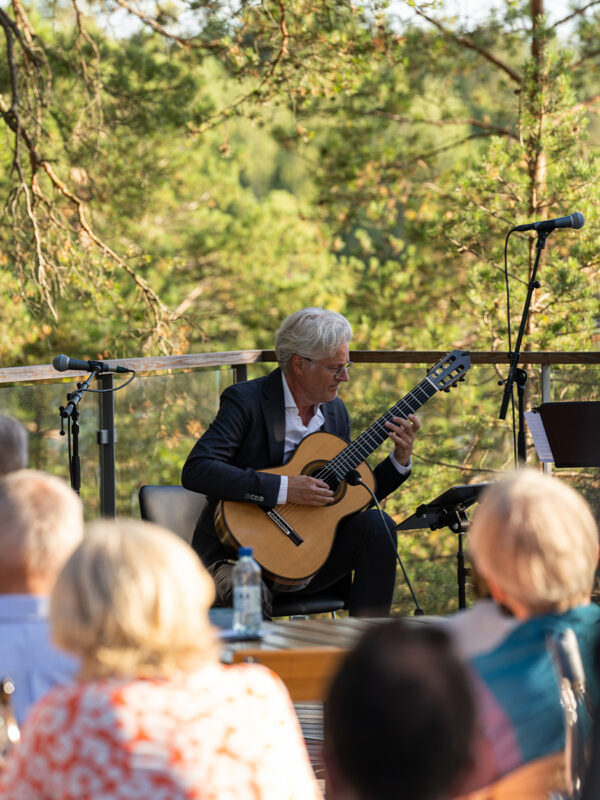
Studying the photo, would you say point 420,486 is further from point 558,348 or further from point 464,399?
point 558,348

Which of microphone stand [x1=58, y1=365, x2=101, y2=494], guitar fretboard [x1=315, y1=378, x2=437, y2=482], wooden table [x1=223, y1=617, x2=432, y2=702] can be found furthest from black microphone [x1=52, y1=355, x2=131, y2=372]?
wooden table [x1=223, y1=617, x2=432, y2=702]

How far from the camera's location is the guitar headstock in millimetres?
3945

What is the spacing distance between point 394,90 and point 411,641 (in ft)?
29.0

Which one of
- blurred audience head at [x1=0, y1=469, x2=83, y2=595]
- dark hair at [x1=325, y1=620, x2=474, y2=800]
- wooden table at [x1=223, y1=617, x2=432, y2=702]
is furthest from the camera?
wooden table at [x1=223, y1=617, x2=432, y2=702]

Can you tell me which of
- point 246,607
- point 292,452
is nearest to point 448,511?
point 292,452

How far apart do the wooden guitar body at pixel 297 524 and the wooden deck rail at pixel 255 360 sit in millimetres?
935

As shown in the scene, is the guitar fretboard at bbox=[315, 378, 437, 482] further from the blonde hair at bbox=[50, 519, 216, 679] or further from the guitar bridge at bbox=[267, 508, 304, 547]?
the blonde hair at bbox=[50, 519, 216, 679]

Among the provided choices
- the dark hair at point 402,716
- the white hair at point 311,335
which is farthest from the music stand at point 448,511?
the dark hair at point 402,716

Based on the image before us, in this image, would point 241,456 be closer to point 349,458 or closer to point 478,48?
point 349,458

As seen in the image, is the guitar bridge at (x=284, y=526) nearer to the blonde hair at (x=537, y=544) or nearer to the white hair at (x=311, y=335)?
the white hair at (x=311, y=335)

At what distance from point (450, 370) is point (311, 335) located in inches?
22.9

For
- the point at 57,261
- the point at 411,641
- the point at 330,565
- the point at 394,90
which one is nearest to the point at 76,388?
the point at 330,565

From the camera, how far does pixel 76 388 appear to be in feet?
13.7

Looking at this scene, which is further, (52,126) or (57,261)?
(52,126)
